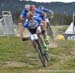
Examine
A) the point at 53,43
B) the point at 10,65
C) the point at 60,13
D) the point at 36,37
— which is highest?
the point at 36,37

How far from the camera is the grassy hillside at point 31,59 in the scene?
41.0 feet

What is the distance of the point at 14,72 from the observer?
1184 centimetres

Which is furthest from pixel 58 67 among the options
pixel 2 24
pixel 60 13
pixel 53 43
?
pixel 60 13

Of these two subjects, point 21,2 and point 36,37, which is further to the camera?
point 21,2

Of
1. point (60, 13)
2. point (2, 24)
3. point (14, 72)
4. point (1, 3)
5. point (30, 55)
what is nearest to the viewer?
point (14, 72)

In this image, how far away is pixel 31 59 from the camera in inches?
570

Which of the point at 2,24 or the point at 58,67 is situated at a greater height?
the point at 58,67

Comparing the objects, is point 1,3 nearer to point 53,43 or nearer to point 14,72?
point 53,43

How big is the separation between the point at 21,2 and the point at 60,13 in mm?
5110

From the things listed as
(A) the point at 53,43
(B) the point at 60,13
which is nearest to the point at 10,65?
(A) the point at 53,43

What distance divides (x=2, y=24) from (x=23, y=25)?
14697mm

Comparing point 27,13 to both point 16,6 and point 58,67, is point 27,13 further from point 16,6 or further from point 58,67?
point 16,6

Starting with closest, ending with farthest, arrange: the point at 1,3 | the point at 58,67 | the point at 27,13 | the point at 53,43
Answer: the point at 58,67
the point at 27,13
the point at 53,43
the point at 1,3

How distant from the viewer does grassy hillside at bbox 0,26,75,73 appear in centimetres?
1250
